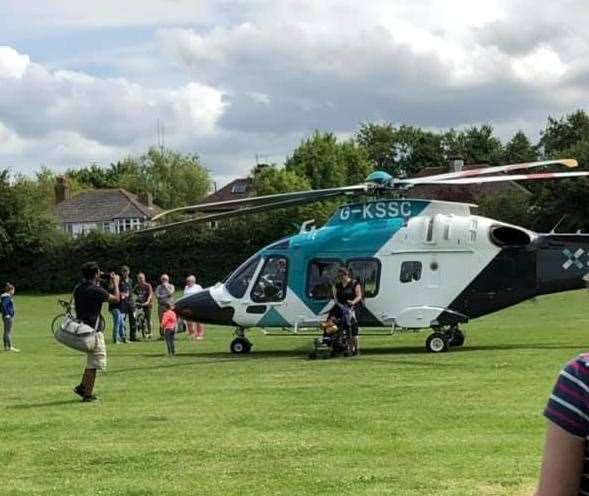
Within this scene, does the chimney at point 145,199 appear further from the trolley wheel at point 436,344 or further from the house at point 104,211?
the trolley wheel at point 436,344

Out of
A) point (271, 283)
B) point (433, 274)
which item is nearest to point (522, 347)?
point (433, 274)

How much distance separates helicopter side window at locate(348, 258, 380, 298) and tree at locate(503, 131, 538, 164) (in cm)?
8357

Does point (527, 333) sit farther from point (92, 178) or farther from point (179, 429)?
point (92, 178)

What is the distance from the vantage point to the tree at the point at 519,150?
330 feet

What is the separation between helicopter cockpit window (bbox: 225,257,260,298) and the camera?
19.8 meters

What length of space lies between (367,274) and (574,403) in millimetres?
16559

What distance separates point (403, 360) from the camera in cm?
1680

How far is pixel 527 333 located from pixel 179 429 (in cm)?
1395

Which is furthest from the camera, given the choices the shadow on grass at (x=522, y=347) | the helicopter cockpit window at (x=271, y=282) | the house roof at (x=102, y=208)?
the house roof at (x=102, y=208)

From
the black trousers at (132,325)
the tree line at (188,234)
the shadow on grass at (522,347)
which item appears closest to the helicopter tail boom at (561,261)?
the shadow on grass at (522,347)

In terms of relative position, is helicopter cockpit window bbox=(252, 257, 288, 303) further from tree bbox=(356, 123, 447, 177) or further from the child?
tree bbox=(356, 123, 447, 177)

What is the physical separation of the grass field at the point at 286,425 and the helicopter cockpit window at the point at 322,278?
155 cm

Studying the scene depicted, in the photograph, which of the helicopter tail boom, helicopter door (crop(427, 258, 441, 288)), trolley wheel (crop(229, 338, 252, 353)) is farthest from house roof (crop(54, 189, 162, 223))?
the helicopter tail boom

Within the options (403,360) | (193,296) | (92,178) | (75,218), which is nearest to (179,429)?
(403,360)
